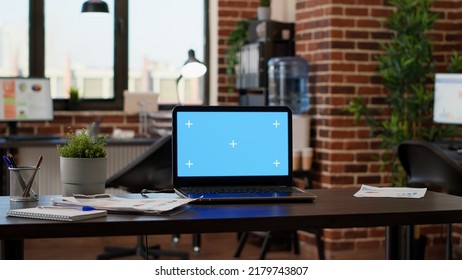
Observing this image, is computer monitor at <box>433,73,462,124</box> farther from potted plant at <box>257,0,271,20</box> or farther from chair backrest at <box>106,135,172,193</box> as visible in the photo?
chair backrest at <box>106,135,172,193</box>

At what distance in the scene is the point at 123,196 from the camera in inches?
110

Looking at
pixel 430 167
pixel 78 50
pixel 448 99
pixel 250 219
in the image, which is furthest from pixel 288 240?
pixel 250 219

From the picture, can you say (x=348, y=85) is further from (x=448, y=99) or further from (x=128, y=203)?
(x=128, y=203)

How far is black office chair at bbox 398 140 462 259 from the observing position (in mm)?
4277

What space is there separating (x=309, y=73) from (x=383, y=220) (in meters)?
3.32

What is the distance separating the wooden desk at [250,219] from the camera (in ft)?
7.33

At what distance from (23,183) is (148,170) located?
8.00ft

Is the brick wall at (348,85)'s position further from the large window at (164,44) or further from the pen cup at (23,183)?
the pen cup at (23,183)

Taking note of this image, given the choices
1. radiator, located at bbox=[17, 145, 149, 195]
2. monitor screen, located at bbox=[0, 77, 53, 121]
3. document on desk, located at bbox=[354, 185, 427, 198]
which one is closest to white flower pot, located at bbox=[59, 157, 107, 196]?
document on desk, located at bbox=[354, 185, 427, 198]

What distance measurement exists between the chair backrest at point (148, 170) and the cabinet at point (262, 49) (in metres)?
1.16

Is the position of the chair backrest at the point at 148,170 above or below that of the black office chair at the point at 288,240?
above

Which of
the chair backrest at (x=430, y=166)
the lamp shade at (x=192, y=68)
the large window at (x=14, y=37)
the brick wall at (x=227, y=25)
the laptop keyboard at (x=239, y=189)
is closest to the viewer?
the laptop keyboard at (x=239, y=189)

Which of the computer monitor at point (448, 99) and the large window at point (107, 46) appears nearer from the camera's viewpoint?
the computer monitor at point (448, 99)

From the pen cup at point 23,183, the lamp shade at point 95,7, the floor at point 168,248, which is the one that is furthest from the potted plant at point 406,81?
the pen cup at point 23,183
